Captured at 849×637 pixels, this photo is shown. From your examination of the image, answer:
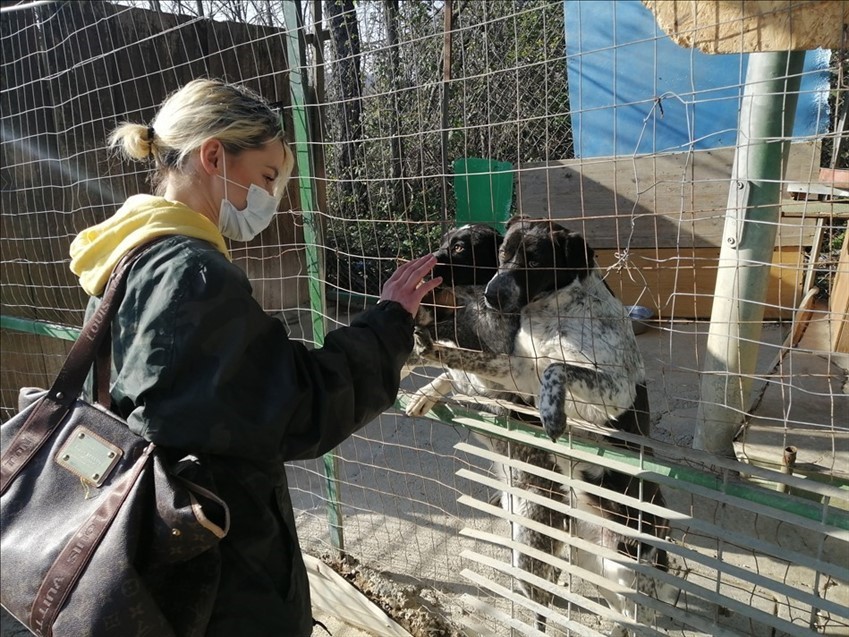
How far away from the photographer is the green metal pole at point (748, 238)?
2.11 meters

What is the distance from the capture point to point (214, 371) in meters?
1.23

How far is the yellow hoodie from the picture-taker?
4.51 ft

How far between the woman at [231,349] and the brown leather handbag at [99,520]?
0.20 feet

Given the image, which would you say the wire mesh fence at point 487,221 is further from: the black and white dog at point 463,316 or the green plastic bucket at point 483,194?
the black and white dog at point 463,316

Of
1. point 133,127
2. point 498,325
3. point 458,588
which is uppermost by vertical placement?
point 133,127

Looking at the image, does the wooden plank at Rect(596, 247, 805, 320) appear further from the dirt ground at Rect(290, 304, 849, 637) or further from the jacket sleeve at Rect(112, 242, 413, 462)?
the jacket sleeve at Rect(112, 242, 413, 462)

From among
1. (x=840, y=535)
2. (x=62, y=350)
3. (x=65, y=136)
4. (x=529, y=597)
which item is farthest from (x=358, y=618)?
(x=65, y=136)

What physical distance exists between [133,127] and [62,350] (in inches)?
139

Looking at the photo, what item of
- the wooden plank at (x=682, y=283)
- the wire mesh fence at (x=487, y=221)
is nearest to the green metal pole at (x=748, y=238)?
the wire mesh fence at (x=487, y=221)

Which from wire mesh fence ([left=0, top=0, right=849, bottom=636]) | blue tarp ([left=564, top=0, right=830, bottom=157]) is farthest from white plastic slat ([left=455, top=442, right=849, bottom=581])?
blue tarp ([left=564, top=0, right=830, bottom=157])

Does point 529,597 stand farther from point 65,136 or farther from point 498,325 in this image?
point 65,136

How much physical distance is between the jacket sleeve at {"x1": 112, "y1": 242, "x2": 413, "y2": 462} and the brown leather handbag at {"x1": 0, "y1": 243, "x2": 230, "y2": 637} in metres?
0.06

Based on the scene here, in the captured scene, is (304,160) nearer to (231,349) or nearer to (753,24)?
(231,349)

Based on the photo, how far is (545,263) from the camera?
2830 mm
